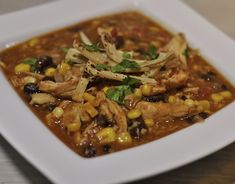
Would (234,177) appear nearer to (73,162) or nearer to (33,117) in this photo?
(73,162)

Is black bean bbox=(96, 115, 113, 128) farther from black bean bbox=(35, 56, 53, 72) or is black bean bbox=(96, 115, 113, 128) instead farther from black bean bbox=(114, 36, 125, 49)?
black bean bbox=(114, 36, 125, 49)

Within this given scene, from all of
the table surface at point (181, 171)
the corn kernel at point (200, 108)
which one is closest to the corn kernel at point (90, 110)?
the table surface at point (181, 171)

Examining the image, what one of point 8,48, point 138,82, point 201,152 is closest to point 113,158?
point 201,152

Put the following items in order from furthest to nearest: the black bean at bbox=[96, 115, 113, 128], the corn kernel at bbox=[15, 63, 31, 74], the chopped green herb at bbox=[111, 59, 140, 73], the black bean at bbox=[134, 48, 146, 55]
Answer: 1. the black bean at bbox=[134, 48, 146, 55]
2. the corn kernel at bbox=[15, 63, 31, 74]
3. the chopped green herb at bbox=[111, 59, 140, 73]
4. the black bean at bbox=[96, 115, 113, 128]

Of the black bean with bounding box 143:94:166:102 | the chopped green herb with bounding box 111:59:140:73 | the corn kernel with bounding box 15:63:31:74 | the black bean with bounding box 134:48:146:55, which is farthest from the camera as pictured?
the black bean with bounding box 134:48:146:55

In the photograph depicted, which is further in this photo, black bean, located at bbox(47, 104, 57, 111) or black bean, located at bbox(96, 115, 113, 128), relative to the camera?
black bean, located at bbox(47, 104, 57, 111)

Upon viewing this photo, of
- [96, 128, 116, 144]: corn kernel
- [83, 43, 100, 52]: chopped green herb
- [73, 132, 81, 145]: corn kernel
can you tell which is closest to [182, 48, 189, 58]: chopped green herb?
[83, 43, 100, 52]: chopped green herb
